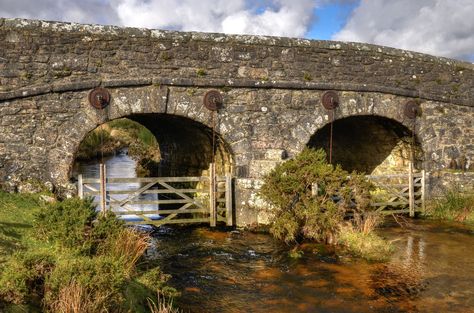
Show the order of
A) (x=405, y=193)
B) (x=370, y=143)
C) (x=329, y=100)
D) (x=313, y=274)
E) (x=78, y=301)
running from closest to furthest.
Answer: (x=78, y=301) → (x=313, y=274) → (x=329, y=100) → (x=405, y=193) → (x=370, y=143)

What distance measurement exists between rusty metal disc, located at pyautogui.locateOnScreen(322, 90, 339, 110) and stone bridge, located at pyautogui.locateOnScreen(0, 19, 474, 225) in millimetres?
120

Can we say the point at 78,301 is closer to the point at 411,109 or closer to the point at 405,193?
the point at 405,193

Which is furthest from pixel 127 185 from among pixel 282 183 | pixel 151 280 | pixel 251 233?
pixel 151 280

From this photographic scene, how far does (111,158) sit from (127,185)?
9576mm

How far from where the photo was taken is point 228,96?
10.6m

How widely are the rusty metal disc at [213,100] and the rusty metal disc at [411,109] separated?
5.04m

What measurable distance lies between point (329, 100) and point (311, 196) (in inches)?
120

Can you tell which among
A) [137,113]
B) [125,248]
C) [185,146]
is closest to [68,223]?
[125,248]

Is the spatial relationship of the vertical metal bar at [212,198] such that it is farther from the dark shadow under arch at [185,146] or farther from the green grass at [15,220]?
the green grass at [15,220]

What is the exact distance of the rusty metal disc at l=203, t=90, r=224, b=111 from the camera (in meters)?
10.4

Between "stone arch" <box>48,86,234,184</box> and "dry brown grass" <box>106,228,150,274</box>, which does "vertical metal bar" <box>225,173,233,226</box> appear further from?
"dry brown grass" <box>106,228,150,274</box>

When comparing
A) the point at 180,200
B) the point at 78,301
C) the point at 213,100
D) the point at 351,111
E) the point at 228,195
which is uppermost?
the point at 213,100

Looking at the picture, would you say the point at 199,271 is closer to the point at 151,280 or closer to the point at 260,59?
the point at 151,280

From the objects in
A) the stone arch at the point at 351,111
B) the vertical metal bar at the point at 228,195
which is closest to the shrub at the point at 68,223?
the vertical metal bar at the point at 228,195
